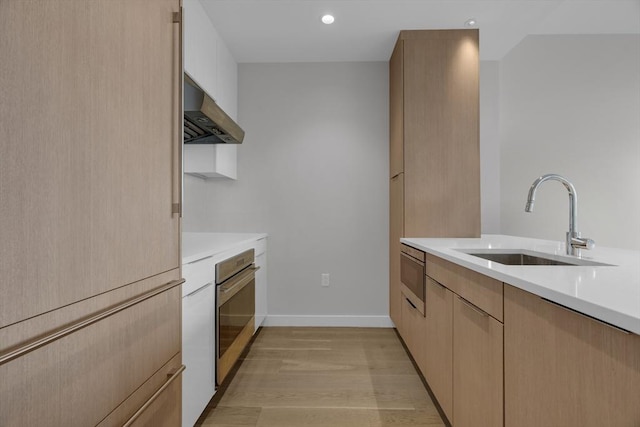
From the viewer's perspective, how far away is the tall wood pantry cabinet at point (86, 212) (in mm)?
602

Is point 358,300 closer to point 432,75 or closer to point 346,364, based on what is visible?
point 346,364

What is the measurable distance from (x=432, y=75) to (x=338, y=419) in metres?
2.41

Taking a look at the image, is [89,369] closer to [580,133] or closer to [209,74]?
[209,74]

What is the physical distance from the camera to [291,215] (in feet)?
10.6

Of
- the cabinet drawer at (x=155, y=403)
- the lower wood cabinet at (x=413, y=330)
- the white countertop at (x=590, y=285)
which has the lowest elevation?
the lower wood cabinet at (x=413, y=330)

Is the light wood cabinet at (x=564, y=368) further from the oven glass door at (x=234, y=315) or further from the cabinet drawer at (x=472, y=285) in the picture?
the oven glass door at (x=234, y=315)

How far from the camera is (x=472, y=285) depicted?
4.24 ft

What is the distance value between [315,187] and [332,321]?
129cm

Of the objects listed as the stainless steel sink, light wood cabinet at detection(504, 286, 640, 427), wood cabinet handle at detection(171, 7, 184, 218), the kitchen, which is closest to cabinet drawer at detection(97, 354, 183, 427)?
wood cabinet handle at detection(171, 7, 184, 218)

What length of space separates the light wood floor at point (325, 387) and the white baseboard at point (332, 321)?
0.29m

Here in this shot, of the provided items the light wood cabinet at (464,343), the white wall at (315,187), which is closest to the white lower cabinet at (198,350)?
the light wood cabinet at (464,343)

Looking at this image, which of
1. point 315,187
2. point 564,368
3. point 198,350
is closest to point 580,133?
point 315,187

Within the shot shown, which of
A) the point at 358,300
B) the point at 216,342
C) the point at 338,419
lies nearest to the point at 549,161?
the point at 358,300

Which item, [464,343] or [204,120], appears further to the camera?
[204,120]
